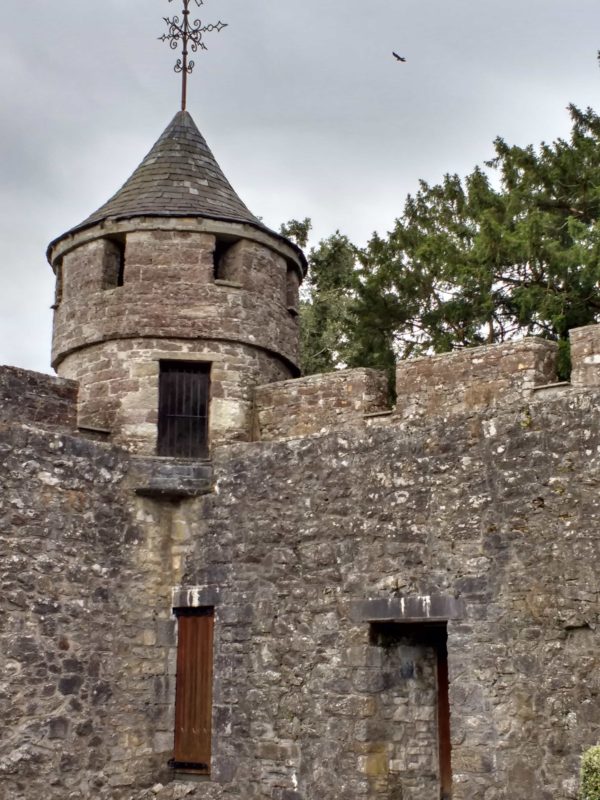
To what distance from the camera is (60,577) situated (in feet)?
34.1

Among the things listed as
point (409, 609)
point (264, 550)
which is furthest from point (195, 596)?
point (409, 609)

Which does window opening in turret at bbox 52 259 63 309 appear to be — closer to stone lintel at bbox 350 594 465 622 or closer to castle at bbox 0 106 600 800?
castle at bbox 0 106 600 800

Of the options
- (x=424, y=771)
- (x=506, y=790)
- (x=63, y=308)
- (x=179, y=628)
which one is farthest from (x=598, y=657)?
(x=63, y=308)

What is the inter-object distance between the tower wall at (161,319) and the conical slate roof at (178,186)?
0.56 ft

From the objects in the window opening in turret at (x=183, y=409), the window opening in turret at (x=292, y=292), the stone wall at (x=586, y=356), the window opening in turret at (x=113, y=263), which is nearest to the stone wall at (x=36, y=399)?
the window opening in turret at (x=183, y=409)

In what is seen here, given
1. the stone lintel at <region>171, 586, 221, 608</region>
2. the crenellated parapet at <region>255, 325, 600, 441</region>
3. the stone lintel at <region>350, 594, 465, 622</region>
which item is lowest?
the stone lintel at <region>350, 594, 465, 622</region>

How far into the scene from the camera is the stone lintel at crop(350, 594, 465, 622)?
9.41 metres

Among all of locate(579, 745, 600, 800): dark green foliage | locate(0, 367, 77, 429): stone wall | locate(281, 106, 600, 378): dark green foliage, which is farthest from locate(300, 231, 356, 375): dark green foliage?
locate(579, 745, 600, 800): dark green foliage

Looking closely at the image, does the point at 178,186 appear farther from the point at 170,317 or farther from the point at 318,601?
the point at 318,601

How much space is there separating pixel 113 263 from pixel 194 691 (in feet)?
15.1

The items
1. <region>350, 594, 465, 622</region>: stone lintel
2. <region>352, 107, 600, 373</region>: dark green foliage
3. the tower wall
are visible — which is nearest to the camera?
<region>350, 594, 465, 622</region>: stone lintel

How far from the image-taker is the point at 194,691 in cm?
1093

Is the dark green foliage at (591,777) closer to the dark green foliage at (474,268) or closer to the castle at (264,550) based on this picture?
the castle at (264,550)

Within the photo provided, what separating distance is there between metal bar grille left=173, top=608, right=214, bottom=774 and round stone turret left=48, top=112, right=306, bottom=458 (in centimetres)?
176
